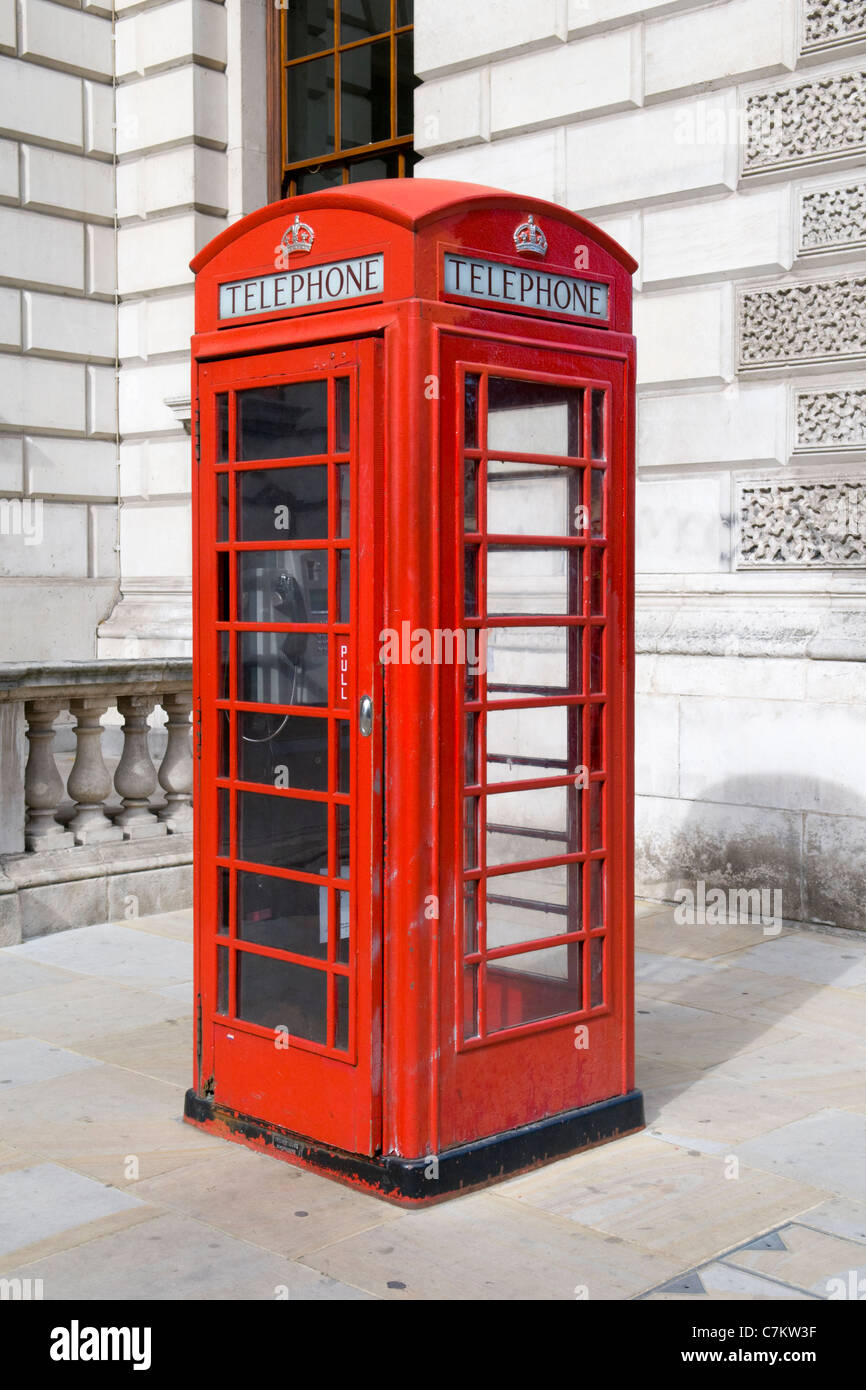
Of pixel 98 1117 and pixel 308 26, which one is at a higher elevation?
pixel 308 26

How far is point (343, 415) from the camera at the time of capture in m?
3.77

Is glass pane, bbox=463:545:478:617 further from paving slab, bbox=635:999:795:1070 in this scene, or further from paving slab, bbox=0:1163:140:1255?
paving slab, bbox=635:999:795:1070

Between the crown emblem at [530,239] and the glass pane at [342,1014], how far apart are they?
196 centimetres

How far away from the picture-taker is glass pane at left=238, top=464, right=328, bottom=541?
12.7 feet

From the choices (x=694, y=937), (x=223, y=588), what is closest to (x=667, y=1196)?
(x=223, y=588)

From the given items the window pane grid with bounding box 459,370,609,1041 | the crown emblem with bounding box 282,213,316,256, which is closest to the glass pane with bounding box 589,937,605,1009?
the window pane grid with bounding box 459,370,609,1041

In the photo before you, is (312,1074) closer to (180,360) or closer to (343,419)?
(343,419)

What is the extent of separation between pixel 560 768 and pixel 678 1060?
4.65 ft

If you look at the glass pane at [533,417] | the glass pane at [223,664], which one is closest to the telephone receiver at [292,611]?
the glass pane at [223,664]

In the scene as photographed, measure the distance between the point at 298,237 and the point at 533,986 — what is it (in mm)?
2096

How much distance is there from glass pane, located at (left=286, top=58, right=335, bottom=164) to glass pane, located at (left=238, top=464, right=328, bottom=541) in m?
7.66

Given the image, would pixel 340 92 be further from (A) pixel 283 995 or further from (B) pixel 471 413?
(A) pixel 283 995

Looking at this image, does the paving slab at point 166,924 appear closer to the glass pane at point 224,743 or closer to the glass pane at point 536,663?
the glass pane at point 224,743
